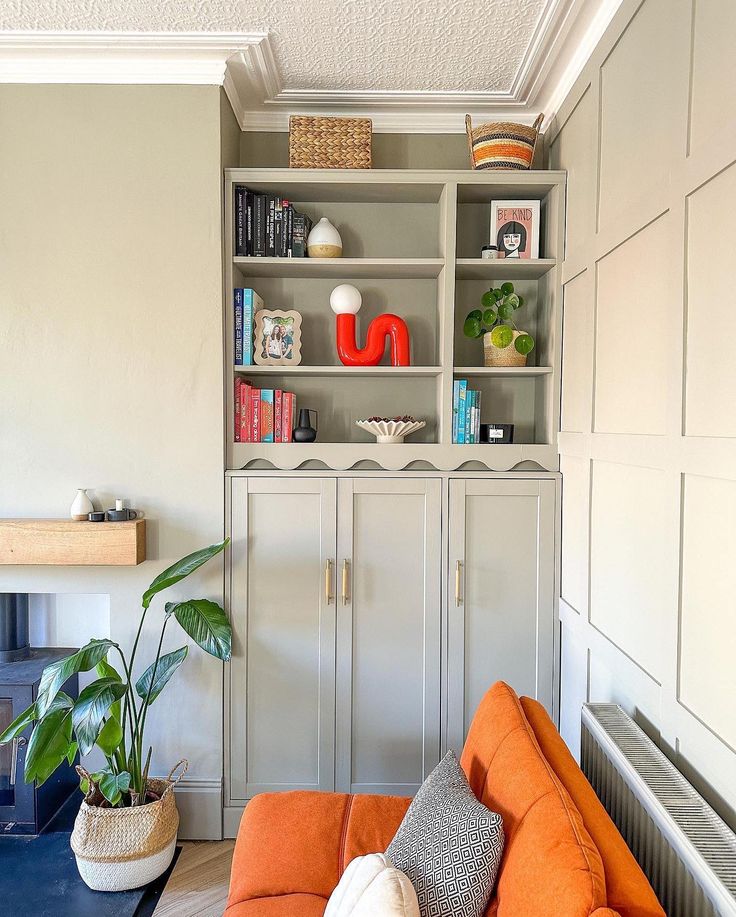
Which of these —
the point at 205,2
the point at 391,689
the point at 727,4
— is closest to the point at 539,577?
the point at 391,689

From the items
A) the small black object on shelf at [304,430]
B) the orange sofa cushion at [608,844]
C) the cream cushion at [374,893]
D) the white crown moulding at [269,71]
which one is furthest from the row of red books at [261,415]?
the cream cushion at [374,893]

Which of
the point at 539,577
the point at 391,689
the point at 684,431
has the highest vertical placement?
the point at 684,431

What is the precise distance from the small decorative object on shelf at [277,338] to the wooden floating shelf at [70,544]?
799 mm

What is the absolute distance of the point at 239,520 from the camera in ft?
8.45

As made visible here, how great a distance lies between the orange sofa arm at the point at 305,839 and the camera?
5.45ft

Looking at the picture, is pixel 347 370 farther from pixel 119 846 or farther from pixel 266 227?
pixel 119 846

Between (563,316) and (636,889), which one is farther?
(563,316)

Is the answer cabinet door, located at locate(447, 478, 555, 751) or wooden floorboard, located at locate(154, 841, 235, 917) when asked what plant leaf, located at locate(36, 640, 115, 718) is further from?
cabinet door, located at locate(447, 478, 555, 751)

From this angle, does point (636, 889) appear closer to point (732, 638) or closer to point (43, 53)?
point (732, 638)

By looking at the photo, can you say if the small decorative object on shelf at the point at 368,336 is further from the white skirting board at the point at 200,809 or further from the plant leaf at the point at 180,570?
the white skirting board at the point at 200,809

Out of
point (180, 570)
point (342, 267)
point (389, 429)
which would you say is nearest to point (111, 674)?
point (180, 570)

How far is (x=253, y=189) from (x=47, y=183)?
73 cm

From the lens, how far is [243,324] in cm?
260

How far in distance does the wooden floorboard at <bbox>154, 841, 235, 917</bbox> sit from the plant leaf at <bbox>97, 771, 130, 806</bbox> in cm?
36
